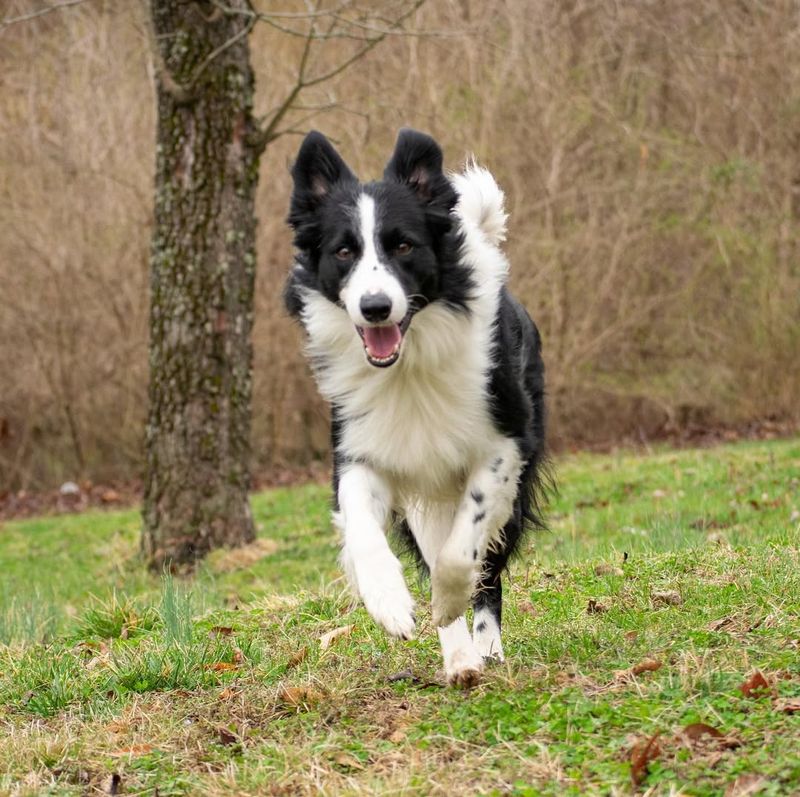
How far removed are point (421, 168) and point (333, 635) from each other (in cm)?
194

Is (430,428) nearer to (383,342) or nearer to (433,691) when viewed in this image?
(383,342)

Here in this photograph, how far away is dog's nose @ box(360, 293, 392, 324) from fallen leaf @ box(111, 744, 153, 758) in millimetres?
1572

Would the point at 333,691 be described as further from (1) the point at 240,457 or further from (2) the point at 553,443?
(2) the point at 553,443

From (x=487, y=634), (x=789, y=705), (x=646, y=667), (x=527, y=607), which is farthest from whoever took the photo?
(x=527, y=607)

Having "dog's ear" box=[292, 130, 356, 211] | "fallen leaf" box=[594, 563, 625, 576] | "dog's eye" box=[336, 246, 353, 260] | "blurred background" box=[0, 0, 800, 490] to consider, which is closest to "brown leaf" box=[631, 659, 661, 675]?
"fallen leaf" box=[594, 563, 625, 576]

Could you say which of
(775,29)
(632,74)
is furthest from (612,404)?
(775,29)

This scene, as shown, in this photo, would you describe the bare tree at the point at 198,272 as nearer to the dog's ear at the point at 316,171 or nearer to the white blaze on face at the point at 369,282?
the dog's ear at the point at 316,171

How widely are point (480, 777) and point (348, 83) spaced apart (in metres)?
14.5

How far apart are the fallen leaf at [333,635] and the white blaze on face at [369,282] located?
1.38 m

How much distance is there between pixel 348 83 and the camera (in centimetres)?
1659

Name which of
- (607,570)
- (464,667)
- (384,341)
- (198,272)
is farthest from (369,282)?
(198,272)

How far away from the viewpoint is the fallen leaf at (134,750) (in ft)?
11.8

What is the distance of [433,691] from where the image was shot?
397 centimetres

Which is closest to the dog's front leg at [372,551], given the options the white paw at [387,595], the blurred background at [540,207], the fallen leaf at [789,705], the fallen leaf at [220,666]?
the white paw at [387,595]
